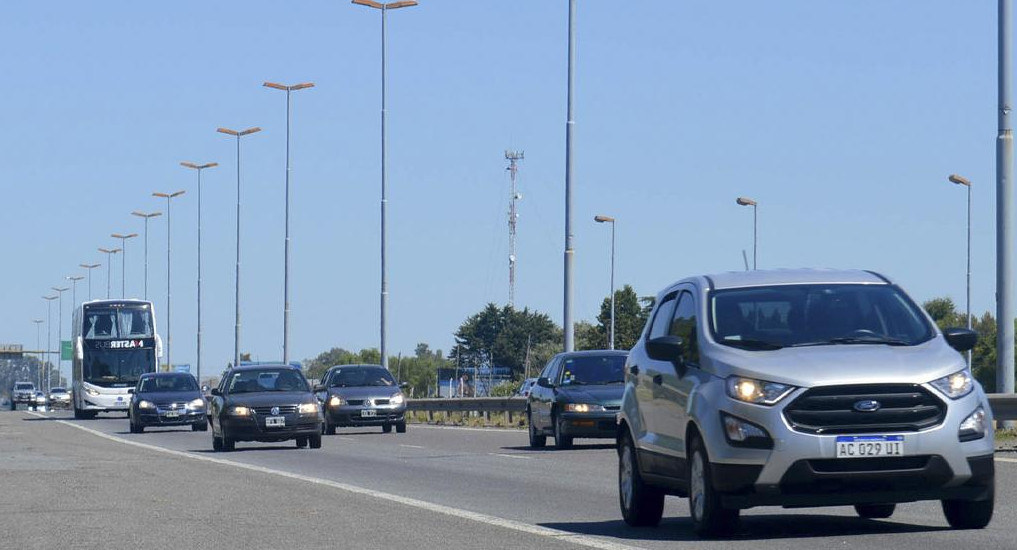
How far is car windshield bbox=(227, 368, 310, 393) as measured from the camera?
3325cm

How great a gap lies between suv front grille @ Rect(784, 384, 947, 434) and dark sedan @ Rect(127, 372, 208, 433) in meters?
35.7

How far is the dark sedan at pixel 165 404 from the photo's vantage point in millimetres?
45875

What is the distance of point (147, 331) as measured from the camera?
63.7 m

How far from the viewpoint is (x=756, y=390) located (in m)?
11.7

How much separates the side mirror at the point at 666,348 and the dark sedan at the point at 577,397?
1539 centimetres

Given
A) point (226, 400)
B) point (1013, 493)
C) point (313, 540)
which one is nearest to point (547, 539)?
point (313, 540)

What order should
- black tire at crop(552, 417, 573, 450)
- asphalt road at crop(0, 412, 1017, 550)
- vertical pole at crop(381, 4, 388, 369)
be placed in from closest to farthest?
asphalt road at crop(0, 412, 1017, 550), black tire at crop(552, 417, 573, 450), vertical pole at crop(381, 4, 388, 369)

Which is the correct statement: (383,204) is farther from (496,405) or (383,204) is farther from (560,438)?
(560,438)

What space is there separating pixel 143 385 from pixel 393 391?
9759 mm

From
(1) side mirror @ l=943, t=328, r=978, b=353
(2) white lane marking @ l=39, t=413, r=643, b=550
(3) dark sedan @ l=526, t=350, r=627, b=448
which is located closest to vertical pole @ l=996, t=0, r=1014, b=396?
(3) dark sedan @ l=526, t=350, r=627, b=448

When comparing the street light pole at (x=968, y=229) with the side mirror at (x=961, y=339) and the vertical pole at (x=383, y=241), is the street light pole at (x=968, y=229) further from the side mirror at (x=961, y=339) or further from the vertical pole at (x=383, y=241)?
the side mirror at (x=961, y=339)

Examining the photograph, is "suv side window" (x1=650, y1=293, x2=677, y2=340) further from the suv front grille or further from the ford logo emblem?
the ford logo emblem

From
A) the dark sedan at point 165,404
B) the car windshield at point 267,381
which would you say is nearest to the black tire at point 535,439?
the car windshield at point 267,381

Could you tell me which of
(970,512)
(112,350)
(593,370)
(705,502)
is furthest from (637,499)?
(112,350)
